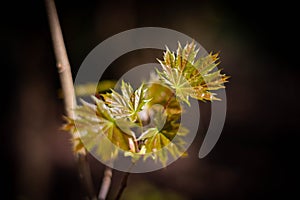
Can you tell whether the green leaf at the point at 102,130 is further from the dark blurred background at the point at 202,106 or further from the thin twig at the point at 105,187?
the dark blurred background at the point at 202,106

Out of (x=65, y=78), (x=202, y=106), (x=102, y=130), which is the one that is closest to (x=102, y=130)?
(x=102, y=130)

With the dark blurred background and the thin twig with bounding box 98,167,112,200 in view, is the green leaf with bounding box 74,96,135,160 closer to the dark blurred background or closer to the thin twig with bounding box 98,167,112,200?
the thin twig with bounding box 98,167,112,200

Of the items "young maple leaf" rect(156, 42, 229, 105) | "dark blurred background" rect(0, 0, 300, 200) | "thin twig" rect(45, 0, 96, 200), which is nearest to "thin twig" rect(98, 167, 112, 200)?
"thin twig" rect(45, 0, 96, 200)

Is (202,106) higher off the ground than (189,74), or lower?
lower

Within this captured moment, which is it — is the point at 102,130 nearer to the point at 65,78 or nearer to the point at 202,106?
the point at 65,78

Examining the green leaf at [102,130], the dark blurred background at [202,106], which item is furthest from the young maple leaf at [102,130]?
the dark blurred background at [202,106]
